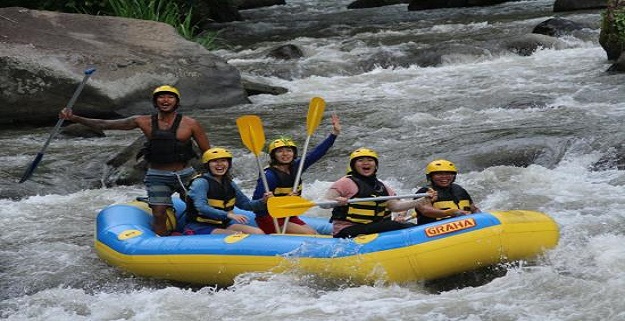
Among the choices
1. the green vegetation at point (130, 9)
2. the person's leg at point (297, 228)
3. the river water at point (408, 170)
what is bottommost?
the river water at point (408, 170)

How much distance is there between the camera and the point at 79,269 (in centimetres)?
603

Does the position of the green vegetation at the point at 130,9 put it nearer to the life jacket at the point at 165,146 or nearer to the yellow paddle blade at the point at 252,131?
the yellow paddle blade at the point at 252,131

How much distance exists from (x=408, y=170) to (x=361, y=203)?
2.49 metres

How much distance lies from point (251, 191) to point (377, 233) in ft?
8.73

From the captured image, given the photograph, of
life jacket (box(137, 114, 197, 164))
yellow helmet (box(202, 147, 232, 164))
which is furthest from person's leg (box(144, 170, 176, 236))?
yellow helmet (box(202, 147, 232, 164))

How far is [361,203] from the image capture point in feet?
18.7

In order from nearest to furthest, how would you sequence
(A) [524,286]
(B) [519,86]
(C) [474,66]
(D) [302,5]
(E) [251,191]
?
(A) [524,286]
(E) [251,191]
(B) [519,86]
(C) [474,66]
(D) [302,5]

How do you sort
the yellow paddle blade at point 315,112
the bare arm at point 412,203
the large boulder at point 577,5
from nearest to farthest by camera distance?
the bare arm at point 412,203 < the yellow paddle blade at point 315,112 < the large boulder at point 577,5

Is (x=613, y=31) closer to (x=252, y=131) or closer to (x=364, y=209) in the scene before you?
(x=252, y=131)

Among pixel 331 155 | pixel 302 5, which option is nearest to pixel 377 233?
pixel 331 155

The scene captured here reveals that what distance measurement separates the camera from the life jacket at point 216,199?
6039mm

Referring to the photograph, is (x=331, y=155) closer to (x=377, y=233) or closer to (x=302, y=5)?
(x=377, y=233)

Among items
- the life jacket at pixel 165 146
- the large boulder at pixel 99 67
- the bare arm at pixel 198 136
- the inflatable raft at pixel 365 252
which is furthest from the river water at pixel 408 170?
the bare arm at pixel 198 136

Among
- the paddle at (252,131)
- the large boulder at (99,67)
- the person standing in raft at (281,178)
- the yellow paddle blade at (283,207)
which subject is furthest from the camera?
the large boulder at (99,67)
